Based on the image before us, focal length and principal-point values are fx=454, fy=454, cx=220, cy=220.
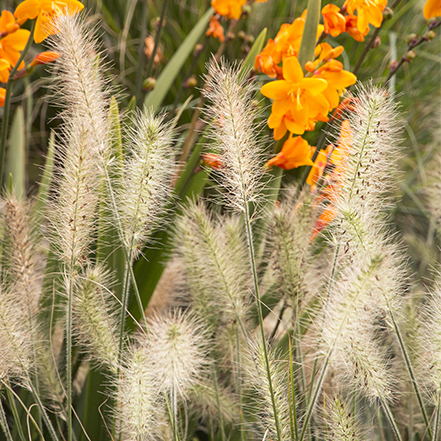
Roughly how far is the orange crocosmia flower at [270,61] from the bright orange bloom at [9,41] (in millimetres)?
406

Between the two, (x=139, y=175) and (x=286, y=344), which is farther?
(x=286, y=344)

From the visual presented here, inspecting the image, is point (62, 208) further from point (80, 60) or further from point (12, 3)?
point (12, 3)

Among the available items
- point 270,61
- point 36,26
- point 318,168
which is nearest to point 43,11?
point 36,26

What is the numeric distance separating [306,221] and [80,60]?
0.42 meters

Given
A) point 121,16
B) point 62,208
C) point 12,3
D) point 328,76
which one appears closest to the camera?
point 62,208

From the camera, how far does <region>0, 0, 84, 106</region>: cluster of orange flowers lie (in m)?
0.68

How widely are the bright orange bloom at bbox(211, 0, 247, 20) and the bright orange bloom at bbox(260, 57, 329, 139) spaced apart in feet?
1.15

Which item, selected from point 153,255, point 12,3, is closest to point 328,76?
point 153,255

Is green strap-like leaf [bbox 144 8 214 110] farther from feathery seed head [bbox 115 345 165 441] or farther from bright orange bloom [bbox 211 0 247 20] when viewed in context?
feathery seed head [bbox 115 345 165 441]

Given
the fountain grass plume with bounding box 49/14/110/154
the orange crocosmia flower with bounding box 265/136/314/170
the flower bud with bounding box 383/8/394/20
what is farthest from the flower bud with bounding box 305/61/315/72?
the fountain grass plume with bounding box 49/14/110/154

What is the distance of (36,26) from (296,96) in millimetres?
414

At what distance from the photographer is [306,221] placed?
75 centimetres

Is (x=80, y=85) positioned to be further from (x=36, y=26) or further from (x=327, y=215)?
(x=327, y=215)

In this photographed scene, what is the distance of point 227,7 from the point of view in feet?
3.18
